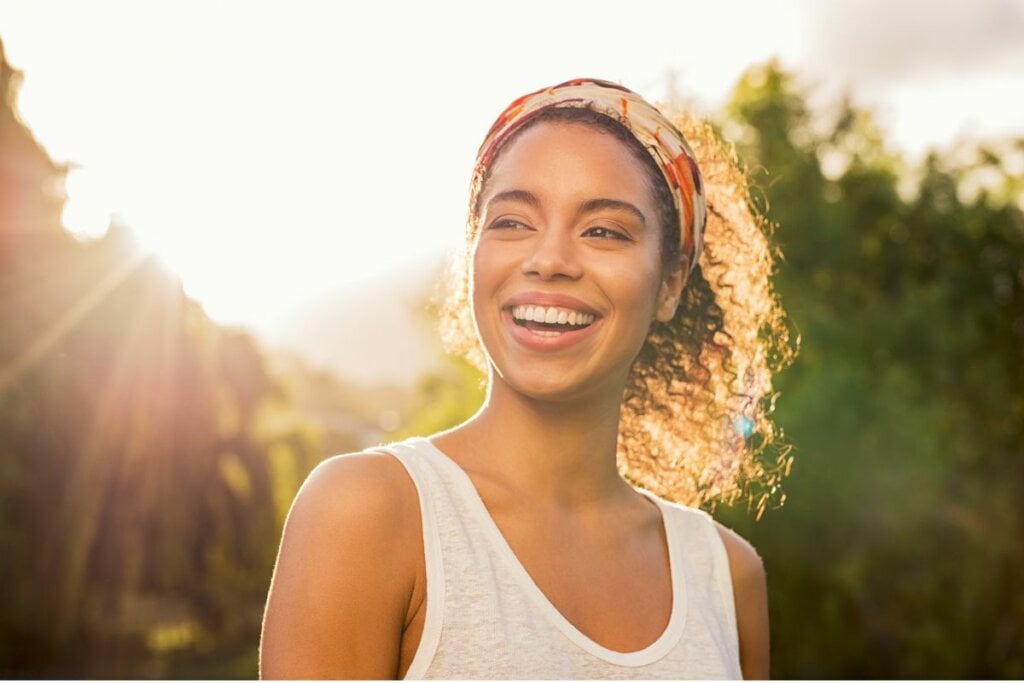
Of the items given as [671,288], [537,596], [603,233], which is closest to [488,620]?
[537,596]

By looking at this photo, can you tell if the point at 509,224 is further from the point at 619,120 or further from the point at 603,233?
the point at 619,120

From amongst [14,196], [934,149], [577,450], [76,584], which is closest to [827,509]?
[934,149]

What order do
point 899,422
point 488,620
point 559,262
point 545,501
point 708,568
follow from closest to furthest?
point 488,620, point 559,262, point 545,501, point 708,568, point 899,422

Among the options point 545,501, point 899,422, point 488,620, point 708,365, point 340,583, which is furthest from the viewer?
point 899,422

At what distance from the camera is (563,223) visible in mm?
2268

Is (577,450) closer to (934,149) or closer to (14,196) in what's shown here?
(14,196)

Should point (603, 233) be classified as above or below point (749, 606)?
above

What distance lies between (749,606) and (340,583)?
3.68 feet

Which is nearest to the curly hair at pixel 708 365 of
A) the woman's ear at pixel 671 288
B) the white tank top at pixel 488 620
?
the woman's ear at pixel 671 288

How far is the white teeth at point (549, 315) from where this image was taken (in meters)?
2.25

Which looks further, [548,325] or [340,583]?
[548,325]

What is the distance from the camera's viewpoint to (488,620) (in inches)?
79.0

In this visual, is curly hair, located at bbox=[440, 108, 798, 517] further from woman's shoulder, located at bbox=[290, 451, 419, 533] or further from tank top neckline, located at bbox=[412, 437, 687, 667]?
woman's shoulder, located at bbox=[290, 451, 419, 533]

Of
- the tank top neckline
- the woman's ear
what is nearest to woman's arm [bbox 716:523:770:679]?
the tank top neckline
